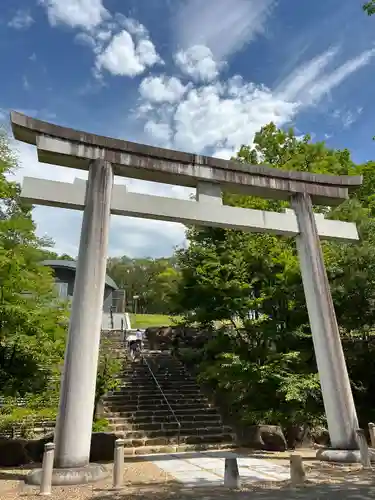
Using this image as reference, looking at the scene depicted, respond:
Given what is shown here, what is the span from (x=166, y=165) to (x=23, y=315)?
15.4 ft

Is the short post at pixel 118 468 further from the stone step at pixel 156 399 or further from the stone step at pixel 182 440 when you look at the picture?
the stone step at pixel 156 399

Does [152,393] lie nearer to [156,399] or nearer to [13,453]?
[156,399]

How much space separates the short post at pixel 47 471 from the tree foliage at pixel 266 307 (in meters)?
6.06

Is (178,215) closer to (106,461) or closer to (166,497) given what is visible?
(166,497)

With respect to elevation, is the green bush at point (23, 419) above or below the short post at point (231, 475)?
above

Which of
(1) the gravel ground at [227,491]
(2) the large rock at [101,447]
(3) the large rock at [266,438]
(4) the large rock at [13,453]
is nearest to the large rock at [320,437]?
(3) the large rock at [266,438]

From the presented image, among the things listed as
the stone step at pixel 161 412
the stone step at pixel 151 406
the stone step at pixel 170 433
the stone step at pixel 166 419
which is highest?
the stone step at pixel 151 406

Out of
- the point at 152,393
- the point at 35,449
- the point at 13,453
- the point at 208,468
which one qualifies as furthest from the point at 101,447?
the point at 152,393

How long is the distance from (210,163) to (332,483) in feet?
22.0

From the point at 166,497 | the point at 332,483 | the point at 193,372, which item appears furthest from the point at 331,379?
the point at 193,372

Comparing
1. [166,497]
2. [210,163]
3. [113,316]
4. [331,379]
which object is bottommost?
[166,497]

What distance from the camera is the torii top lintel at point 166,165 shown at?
7.89 meters

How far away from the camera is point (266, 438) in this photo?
11211 millimetres

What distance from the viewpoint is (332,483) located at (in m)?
6.12
